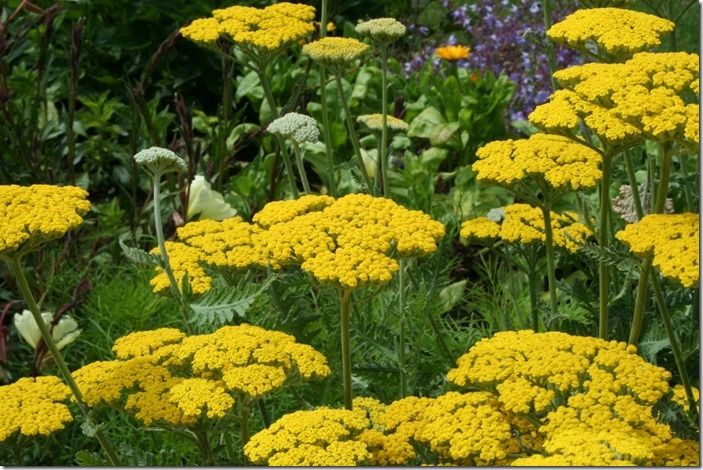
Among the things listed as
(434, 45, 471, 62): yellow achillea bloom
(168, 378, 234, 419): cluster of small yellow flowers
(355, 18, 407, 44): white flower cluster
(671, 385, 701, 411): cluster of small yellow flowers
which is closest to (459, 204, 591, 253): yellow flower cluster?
(355, 18, 407, 44): white flower cluster

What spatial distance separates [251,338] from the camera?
1448 mm

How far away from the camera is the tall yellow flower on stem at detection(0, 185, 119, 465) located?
4.53 ft

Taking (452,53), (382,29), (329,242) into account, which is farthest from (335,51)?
(452,53)

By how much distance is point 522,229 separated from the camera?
1900 mm

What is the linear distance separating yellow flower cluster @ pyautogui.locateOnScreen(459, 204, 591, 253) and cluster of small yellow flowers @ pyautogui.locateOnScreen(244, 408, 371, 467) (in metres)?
0.61

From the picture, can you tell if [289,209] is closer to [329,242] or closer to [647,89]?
[329,242]

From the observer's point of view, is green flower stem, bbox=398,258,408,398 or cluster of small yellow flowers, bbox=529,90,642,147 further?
green flower stem, bbox=398,258,408,398

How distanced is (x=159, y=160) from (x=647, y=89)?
21.8 inches

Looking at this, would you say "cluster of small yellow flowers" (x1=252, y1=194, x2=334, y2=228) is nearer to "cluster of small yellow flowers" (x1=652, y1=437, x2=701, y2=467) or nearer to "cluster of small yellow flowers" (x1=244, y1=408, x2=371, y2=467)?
"cluster of small yellow flowers" (x1=244, y1=408, x2=371, y2=467)

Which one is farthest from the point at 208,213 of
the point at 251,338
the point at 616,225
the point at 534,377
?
the point at 534,377

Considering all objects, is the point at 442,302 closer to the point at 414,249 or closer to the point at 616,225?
the point at 616,225

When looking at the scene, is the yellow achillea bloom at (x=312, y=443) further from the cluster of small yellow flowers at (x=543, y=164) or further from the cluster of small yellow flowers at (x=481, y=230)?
the cluster of small yellow flowers at (x=481, y=230)

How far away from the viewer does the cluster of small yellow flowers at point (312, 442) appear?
1284 millimetres

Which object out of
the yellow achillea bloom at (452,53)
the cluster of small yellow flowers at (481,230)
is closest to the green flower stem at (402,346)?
the cluster of small yellow flowers at (481,230)
